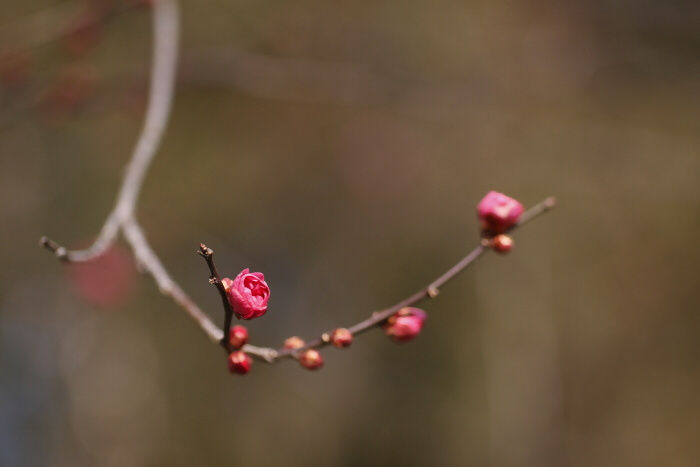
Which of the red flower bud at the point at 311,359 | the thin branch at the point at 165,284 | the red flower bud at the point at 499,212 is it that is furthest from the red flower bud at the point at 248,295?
the red flower bud at the point at 499,212

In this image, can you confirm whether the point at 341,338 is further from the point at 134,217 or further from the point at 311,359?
the point at 134,217

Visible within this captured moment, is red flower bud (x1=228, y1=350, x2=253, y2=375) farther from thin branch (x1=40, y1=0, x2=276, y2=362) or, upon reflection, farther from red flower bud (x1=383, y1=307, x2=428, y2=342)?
red flower bud (x1=383, y1=307, x2=428, y2=342)

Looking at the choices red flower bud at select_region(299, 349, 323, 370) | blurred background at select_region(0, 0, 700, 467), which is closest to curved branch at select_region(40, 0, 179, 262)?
red flower bud at select_region(299, 349, 323, 370)

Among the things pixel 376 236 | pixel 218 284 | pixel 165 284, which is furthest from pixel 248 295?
pixel 376 236

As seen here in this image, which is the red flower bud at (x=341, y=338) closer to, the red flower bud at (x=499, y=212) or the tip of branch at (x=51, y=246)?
the red flower bud at (x=499, y=212)

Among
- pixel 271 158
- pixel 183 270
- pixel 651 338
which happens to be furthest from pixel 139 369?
pixel 651 338

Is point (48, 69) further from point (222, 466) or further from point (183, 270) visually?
point (222, 466)
